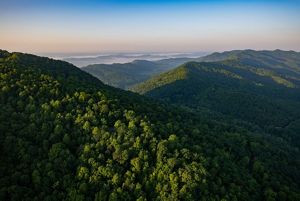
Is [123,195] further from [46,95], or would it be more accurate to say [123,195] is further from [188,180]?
[46,95]

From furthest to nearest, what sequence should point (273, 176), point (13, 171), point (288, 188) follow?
point (273, 176) → point (288, 188) → point (13, 171)

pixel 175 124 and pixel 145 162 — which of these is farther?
pixel 175 124

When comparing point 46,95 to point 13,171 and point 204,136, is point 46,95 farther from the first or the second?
point 204,136

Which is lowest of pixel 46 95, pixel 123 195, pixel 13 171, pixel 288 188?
pixel 288 188

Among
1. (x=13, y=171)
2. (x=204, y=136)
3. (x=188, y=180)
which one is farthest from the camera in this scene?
(x=204, y=136)

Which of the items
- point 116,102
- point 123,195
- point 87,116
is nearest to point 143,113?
point 116,102

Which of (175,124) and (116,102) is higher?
(116,102)
